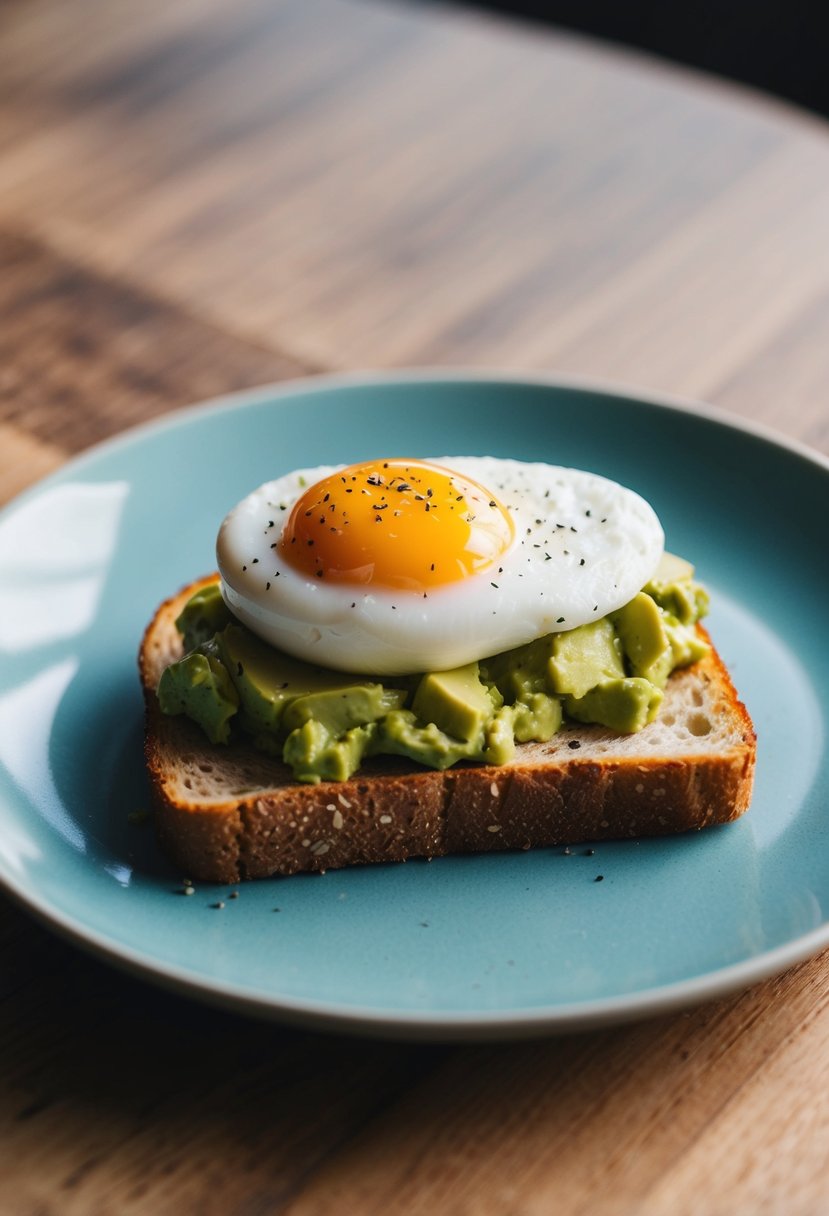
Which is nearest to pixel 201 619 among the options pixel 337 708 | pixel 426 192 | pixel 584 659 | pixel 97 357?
pixel 337 708

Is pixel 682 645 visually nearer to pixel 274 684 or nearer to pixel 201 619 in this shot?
pixel 274 684

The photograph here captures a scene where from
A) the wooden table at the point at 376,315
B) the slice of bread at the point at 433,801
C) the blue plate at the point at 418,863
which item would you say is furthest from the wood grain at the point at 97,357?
the slice of bread at the point at 433,801

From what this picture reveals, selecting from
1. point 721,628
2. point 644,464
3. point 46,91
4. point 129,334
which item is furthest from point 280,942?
point 46,91

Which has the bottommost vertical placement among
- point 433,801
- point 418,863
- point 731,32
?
point 418,863

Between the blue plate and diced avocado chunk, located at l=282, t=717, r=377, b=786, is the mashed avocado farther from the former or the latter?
the blue plate

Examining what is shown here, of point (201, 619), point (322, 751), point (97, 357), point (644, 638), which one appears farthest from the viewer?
point (97, 357)

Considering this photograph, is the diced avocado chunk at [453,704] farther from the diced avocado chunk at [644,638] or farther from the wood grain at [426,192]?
the wood grain at [426,192]

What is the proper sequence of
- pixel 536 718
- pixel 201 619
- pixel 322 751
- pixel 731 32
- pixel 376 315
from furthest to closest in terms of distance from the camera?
pixel 731 32 → pixel 376 315 → pixel 201 619 → pixel 536 718 → pixel 322 751
